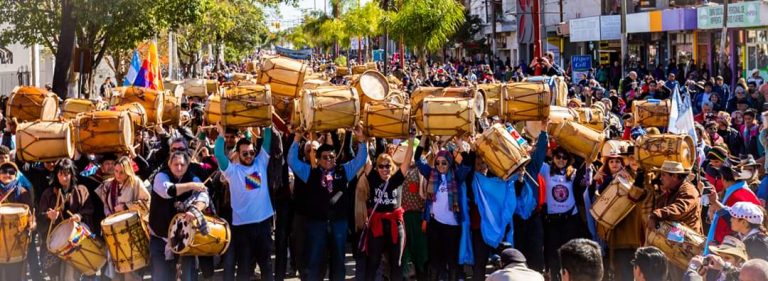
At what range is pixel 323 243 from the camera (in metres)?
10.6

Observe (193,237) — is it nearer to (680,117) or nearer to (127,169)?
(127,169)

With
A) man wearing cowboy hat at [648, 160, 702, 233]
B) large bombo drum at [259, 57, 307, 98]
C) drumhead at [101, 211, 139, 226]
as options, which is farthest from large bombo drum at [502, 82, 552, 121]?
drumhead at [101, 211, 139, 226]

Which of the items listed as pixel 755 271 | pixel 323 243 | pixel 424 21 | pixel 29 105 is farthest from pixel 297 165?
pixel 424 21

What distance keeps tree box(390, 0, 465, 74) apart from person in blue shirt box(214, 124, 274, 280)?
22823 mm

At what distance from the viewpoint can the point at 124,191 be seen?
10.2 metres

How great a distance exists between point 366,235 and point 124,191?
2.27 metres

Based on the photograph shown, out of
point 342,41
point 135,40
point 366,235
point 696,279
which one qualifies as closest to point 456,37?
point 342,41

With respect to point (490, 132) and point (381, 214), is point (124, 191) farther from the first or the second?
point (490, 132)

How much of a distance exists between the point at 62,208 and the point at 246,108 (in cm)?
196

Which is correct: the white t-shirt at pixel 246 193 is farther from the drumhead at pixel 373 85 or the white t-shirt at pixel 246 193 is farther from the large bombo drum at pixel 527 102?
the large bombo drum at pixel 527 102

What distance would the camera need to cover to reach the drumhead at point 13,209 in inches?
406

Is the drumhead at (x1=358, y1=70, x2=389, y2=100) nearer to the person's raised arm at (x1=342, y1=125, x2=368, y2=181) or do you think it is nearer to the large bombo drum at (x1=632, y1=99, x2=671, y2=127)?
the person's raised arm at (x1=342, y1=125, x2=368, y2=181)

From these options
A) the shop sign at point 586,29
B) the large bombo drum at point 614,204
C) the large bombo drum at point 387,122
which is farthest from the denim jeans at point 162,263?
the shop sign at point 586,29

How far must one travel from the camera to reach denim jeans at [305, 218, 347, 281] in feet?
34.7
